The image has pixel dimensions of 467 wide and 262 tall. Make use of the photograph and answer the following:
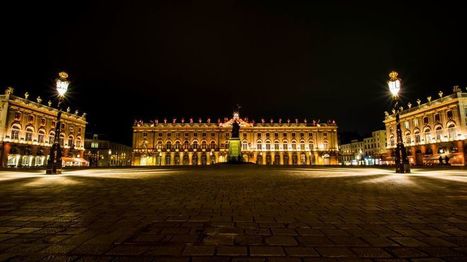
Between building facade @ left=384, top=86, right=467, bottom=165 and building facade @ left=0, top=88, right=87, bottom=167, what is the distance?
209ft

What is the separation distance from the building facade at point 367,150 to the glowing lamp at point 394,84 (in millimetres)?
62651

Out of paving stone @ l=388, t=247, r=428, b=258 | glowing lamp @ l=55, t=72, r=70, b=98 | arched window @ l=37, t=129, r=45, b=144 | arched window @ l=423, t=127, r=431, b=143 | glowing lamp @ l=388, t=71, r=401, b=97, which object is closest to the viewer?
paving stone @ l=388, t=247, r=428, b=258

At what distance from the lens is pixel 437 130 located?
48.7 metres

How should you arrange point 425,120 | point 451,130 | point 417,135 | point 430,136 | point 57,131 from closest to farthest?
point 57,131
point 451,130
point 430,136
point 425,120
point 417,135

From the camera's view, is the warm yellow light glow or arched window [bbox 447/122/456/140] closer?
the warm yellow light glow

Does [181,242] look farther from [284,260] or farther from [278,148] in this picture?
[278,148]

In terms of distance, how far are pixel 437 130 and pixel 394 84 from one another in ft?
137

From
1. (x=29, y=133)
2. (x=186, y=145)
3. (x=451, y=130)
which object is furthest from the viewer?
(x=186, y=145)

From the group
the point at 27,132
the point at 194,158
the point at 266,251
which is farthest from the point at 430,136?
the point at 27,132

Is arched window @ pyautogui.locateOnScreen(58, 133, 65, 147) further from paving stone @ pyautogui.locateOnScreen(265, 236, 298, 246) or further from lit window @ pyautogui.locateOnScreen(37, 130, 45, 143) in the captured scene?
paving stone @ pyautogui.locateOnScreen(265, 236, 298, 246)

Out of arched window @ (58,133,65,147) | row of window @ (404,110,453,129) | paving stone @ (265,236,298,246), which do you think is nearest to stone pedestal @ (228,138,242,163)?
paving stone @ (265,236,298,246)

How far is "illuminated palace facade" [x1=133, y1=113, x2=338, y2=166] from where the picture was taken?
265ft

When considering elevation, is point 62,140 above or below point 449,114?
below

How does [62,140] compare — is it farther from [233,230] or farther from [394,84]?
[233,230]
